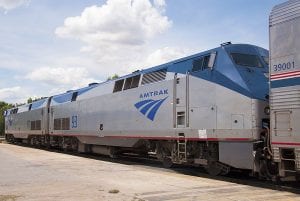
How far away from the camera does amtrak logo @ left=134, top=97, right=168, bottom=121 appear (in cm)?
1676

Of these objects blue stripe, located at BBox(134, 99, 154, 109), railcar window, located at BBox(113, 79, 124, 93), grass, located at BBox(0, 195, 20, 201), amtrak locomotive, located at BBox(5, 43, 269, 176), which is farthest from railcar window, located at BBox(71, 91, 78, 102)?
grass, located at BBox(0, 195, 20, 201)

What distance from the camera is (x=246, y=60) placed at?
13648mm

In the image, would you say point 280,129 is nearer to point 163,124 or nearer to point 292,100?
point 292,100

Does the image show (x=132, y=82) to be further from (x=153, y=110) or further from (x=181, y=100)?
(x=181, y=100)

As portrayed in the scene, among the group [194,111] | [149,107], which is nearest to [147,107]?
[149,107]

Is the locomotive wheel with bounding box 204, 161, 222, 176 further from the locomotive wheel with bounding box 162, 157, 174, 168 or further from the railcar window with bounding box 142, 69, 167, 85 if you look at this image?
the railcar window with bounding box 142, 69, 167, 85

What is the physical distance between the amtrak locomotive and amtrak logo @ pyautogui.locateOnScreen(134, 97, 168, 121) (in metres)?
0.03

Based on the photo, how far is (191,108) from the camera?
14734 millimetres

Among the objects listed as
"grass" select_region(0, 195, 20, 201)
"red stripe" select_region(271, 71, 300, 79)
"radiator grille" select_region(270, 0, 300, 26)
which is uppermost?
"radiator grille" select_region(270, 0, 300, 26)

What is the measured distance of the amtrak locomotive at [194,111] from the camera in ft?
40.3

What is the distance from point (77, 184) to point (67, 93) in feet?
57.1

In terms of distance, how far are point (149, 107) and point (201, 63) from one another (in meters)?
3.69

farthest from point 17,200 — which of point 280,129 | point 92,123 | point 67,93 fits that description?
point 67,93

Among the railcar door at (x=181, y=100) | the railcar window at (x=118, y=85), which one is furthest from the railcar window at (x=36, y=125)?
the railcar door at (x=181, y=100)
